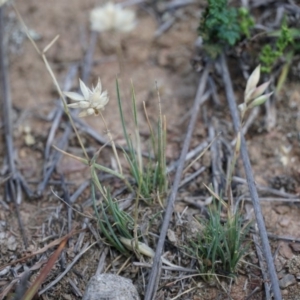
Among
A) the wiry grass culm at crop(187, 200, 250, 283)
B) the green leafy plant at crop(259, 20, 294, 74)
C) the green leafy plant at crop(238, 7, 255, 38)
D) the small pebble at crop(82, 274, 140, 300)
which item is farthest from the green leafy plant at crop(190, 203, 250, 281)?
the green leafy plant at crop(238, 7, 255, 38)

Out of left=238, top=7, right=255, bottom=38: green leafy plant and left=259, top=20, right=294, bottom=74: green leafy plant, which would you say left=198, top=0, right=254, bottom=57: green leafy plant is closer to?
left=238, top=7, right=255, bottom=38: green leafy plant

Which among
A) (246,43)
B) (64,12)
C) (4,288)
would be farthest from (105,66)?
(4,288)

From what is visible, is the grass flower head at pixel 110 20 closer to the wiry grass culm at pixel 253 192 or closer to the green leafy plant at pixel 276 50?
the wiry grass culm at pixel 253 192

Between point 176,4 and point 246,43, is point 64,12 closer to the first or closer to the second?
point 176,4

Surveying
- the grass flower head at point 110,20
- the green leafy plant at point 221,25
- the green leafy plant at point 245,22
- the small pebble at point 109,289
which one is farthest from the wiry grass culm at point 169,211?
the grass flower head at point 110,20

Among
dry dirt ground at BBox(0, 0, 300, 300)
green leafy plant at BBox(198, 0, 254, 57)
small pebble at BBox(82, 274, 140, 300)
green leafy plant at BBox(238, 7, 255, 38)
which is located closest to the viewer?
small pebble at BBox(82, 274, 140, 300)

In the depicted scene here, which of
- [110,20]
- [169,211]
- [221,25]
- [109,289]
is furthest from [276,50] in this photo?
[109,289]
